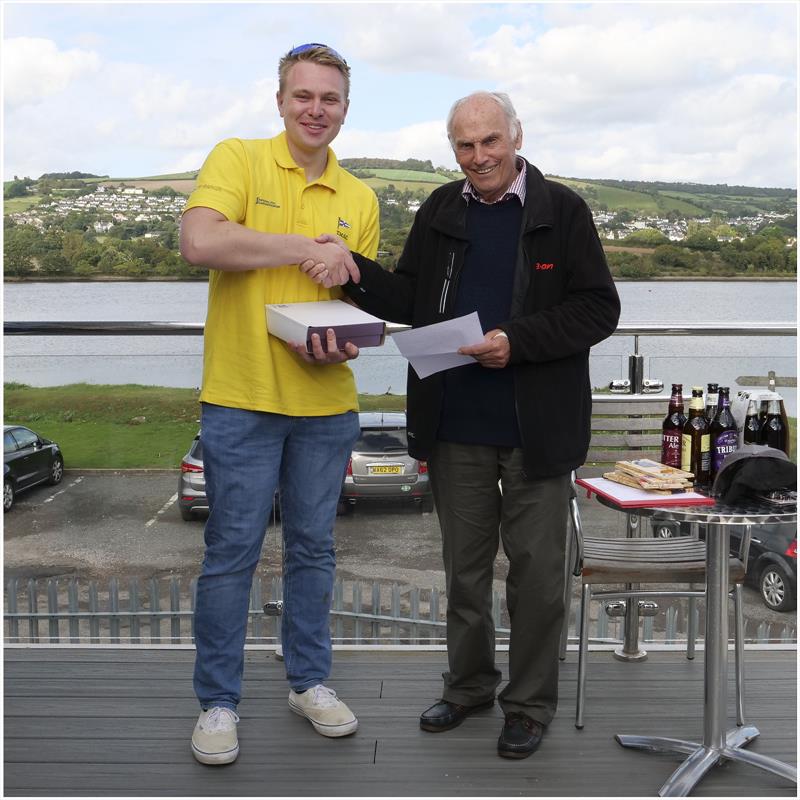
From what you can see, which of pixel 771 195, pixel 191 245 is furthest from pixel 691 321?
pixel 771 195

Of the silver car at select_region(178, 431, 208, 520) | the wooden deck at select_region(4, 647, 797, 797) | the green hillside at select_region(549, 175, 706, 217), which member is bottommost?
the wooden deck at select_region(4, 647, 797, 797)

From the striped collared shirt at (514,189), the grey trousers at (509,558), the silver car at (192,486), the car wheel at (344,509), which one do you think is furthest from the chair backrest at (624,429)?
the silver car at (192,486)

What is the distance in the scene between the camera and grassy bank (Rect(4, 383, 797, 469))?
3.10 meters

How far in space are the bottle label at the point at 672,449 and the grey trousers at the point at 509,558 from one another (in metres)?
0.31

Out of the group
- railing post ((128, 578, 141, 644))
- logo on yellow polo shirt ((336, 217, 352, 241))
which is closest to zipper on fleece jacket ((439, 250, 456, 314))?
logo on yellow polo shirt ((336, 217, 352, 241))

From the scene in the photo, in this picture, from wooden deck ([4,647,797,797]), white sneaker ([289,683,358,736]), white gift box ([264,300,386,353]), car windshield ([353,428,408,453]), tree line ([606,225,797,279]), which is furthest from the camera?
tree line ([606,225,797,279])

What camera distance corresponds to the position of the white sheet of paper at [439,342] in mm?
2115

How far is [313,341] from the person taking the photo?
208cm

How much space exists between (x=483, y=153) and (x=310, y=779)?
5.20 ft

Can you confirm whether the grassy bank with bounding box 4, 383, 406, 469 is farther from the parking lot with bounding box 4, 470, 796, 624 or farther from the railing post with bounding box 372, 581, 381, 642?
the railing post with bounding box 372, 581, 381, 642

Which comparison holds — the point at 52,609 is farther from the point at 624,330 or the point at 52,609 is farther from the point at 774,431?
the point at 774,431

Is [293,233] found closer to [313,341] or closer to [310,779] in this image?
[313,341]

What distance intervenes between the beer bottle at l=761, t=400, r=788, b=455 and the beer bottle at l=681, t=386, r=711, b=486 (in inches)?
7.0

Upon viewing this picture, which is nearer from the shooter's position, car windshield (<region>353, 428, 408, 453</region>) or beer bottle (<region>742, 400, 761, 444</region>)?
beer bottle (<region>742, 400, 761, 444</region>)
